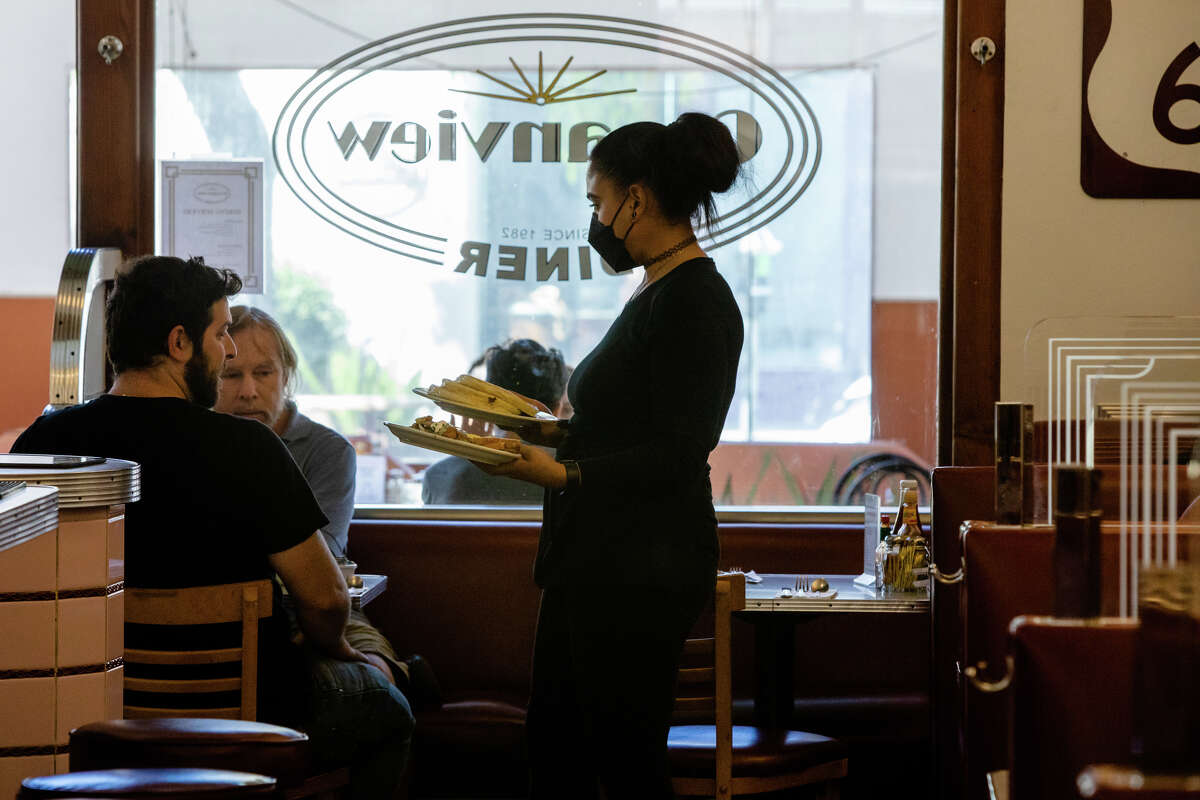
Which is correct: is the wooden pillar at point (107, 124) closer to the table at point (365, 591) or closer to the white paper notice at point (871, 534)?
the table at point (365, 591)

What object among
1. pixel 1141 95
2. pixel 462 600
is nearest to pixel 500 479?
pixel 462 600

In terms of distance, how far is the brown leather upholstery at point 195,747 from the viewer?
1.67 meters

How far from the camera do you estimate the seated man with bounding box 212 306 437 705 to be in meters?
3.64

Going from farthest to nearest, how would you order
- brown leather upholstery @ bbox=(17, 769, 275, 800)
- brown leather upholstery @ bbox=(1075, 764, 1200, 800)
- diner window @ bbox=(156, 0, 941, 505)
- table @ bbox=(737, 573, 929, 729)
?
diner window @ bbox=(156, 0, 941, 505) < table @ bbox=(737, 573, 929, 729) < brown leather upholstery @ bbox=(17, 769, 275, 800) < brown leather upholstery @ bbox=(1075, 764, 1200, 800)

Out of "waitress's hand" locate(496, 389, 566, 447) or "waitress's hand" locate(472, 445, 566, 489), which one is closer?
"waitress's hand" locate(472, 445, 566, 489)

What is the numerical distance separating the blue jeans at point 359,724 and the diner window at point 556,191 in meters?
1.26

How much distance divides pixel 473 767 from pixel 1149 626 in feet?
9.61

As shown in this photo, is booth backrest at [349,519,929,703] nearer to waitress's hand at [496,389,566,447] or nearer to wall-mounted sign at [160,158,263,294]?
wall-mounted sign at [160,158,263,294]

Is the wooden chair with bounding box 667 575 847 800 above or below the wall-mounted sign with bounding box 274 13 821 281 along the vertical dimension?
below

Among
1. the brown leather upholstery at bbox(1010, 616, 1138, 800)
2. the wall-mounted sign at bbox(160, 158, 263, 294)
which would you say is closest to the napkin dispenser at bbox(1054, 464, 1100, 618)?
the brown leather upholstery at bbox(1010, 616, 1138, 800)

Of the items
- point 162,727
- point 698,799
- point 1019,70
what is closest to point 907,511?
point 698,799

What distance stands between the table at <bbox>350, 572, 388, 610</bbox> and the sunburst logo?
1599mm

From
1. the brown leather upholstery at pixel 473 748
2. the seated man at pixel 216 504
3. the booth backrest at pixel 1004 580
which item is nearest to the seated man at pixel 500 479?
the brown leather upholstery at pixel 473 748

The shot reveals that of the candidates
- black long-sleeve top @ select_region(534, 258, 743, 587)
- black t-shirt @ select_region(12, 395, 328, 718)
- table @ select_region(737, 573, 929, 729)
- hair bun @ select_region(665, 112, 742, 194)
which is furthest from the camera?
table @ select_region(737, 573, 929, 729)
